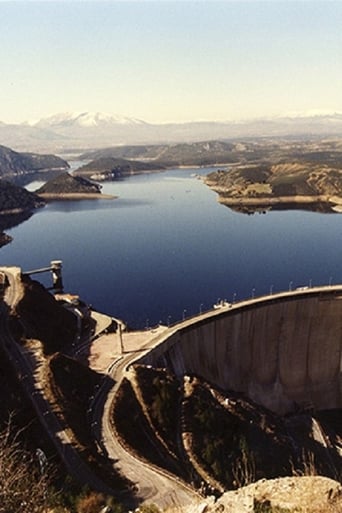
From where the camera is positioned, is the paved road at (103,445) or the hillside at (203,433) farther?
the hillside at (203,433)

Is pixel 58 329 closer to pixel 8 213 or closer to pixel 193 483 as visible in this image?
pixel 193 483

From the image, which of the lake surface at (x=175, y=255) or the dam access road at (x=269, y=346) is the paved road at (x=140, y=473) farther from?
the lake surface at (x=175, y=255)

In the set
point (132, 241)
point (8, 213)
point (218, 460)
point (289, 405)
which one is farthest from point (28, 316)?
point (8, 213)

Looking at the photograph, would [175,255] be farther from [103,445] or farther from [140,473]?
[140,473]

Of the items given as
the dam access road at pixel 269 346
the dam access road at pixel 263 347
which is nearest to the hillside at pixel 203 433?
the dam access road at pixel 263 347

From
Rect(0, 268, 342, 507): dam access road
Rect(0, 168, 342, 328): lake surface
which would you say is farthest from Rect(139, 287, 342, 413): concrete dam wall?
Rect(0, 168, 342, 328): lake surface

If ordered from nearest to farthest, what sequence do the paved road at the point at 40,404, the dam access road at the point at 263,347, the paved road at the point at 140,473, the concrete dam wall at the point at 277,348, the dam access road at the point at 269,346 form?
the paved road at the point at 140,473, the paved road at the point at 40,404, the dam access road at the point at 263,347, the dam access road at the point at 269,346, the concrete dam wall at the point at 277,348

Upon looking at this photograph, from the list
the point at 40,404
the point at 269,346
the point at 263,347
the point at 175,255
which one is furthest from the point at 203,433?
the point at 175,255

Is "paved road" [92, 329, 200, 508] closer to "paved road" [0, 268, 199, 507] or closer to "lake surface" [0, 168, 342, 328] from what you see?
"paved road" [0, 268, 199, 507]
